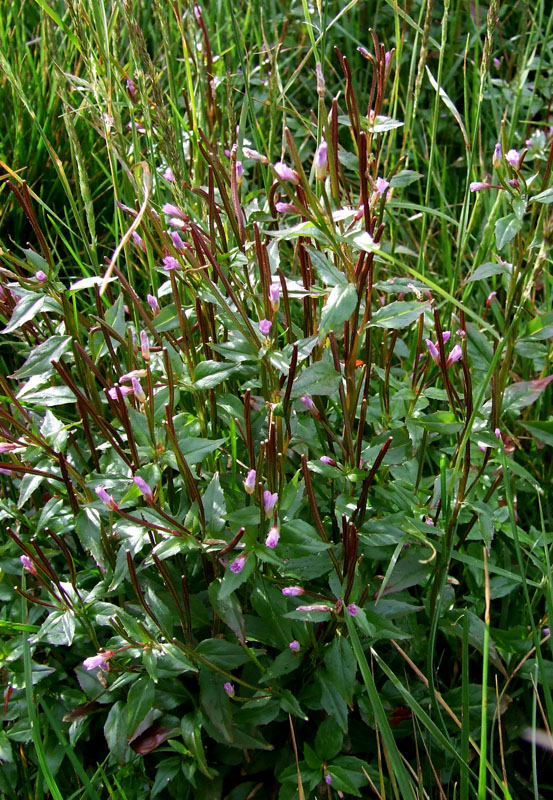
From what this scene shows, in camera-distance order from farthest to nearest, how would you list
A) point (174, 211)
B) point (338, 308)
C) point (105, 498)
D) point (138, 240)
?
point (138, 240) → point (174, 211) → point (105, 498) → point (338, 308)

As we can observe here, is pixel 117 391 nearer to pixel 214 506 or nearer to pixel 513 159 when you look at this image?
pixel 214 506

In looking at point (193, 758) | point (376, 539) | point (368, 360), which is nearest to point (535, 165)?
point (368, 360)

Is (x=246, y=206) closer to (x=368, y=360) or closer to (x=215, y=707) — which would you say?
(x=368, y=360)

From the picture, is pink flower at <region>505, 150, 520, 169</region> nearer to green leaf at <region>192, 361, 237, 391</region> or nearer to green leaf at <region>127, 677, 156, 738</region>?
green leaf at <region>192, 361, 237, 391</region>

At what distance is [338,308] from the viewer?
0.96 meters

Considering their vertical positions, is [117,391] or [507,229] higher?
[507,229]

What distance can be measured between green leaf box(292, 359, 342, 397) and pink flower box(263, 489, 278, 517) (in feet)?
0.48

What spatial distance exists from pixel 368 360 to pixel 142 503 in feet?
1.45

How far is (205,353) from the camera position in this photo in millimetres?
1312

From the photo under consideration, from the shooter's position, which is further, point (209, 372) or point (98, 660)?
point (209, 372)

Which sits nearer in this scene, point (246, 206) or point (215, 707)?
point (215, 707)

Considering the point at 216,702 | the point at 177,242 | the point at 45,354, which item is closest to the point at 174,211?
the point at 177,242

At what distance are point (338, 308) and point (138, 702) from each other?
656 millimetres

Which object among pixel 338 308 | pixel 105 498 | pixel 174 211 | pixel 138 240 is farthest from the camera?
pixel 138 240
